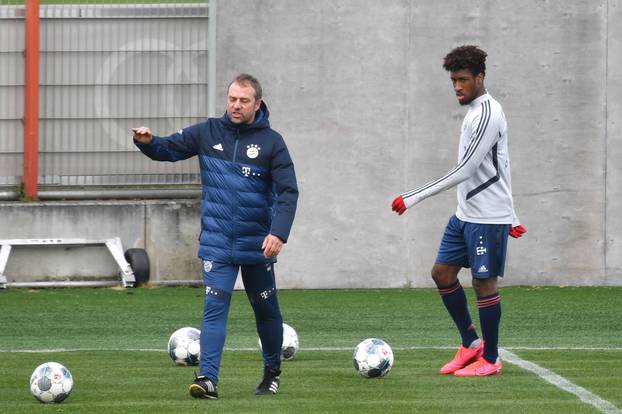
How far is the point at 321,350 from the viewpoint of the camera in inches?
402

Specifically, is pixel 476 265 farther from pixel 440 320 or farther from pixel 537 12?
pixel 537 12

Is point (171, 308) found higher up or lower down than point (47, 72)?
lower down

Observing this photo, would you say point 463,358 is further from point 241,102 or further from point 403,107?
point 403,107

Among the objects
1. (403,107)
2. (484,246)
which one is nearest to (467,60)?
(484,246)

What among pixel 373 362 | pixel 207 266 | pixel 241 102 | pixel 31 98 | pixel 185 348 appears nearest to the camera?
pixel 241 102

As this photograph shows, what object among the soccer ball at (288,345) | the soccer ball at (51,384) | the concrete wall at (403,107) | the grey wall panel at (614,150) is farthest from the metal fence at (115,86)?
the soccer ball at (51,384)

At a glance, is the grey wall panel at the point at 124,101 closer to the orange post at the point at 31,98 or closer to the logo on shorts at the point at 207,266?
the orange post at the point at 31,98

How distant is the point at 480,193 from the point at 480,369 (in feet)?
3.67

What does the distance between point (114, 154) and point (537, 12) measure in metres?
5.24

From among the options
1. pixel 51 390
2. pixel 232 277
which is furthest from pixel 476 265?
pixel 51 390

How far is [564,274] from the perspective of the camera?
1552 cm

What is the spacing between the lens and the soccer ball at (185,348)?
912 centimetres

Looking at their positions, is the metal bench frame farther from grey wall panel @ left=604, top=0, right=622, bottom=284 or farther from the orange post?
grey wall panel @ left=604, top=0, right=622, bottom=284

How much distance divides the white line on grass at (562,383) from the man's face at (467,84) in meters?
1.81
